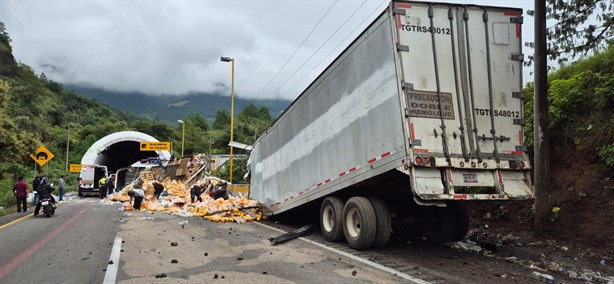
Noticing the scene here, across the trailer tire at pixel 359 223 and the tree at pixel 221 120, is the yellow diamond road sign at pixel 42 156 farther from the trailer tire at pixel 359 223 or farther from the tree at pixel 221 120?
the tree at pixel 221 120

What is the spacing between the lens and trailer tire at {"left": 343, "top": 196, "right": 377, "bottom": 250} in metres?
7.33

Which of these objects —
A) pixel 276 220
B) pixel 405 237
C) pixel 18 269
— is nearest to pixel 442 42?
pixel 405 237

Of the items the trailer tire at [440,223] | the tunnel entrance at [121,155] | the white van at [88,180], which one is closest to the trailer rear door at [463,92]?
the trailer tire at [440,223]

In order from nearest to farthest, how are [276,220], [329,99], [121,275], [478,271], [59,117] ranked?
[121,275], [478,271], [329,99], [276,220], [59,117]

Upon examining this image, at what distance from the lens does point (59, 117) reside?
223 feet

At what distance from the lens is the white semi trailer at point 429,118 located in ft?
21.4

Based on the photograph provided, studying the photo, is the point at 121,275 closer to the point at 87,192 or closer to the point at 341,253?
the point at 341,253

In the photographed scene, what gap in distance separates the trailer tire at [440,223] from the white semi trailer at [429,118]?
20 millimetres

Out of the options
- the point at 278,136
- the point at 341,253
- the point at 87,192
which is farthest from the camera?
the point at 87,192

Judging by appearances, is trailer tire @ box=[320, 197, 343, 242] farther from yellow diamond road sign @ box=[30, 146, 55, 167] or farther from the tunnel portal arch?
the tunnel portal arch

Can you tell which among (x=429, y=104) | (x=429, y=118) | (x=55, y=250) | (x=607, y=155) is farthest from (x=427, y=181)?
(x=55, y=250)

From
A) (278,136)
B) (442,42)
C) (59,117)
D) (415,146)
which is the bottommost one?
(415,146)

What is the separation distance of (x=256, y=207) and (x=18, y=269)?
8.76m

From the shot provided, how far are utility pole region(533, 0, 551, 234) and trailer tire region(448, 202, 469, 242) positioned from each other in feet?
4.11
